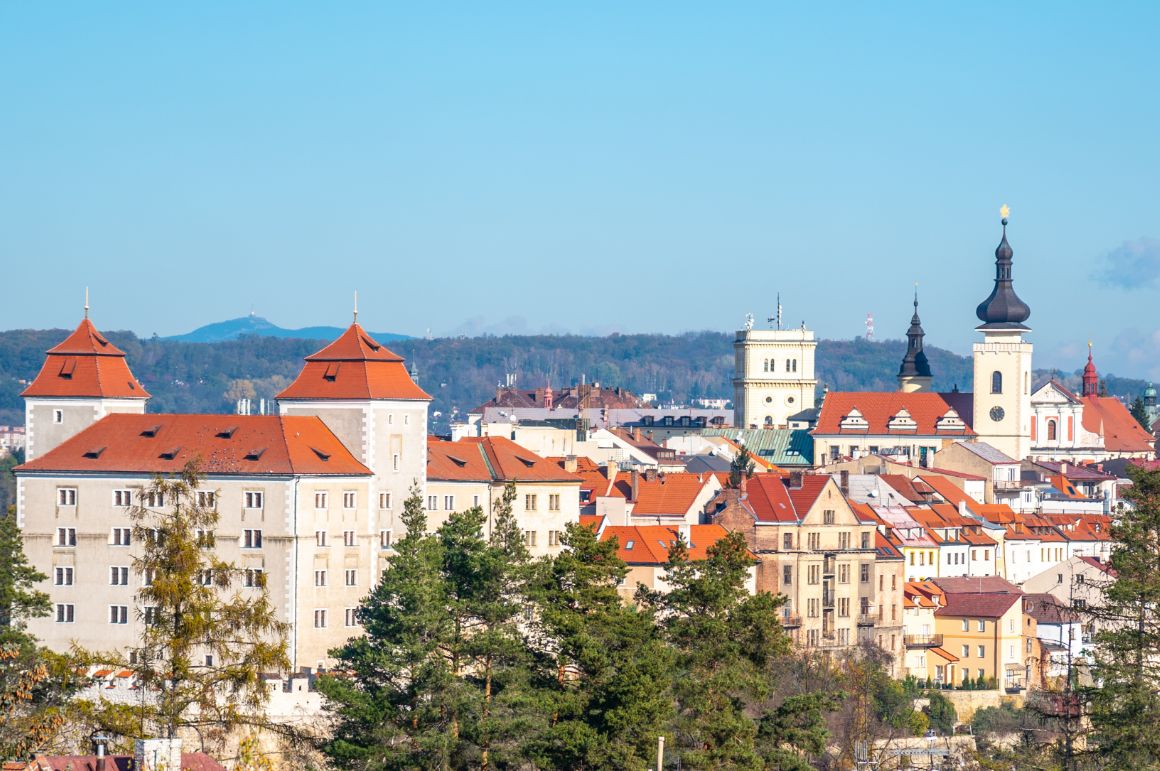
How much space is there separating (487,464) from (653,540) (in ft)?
26.2

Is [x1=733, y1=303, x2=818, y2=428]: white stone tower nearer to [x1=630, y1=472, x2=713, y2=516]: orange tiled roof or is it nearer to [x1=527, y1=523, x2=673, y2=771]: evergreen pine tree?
[x1=630, y1=472, x2=713, y2=516]: orange tiled roof

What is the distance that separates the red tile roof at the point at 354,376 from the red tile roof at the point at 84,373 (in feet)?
18.9

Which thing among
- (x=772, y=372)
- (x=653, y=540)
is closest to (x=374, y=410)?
(x=653, y=540)

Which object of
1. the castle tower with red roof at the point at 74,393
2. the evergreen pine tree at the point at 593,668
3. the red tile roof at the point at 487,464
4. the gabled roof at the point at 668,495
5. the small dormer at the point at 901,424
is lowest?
the evergreen pine tree at the point at 593,668

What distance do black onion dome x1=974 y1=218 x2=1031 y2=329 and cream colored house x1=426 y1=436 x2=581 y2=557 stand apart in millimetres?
73944

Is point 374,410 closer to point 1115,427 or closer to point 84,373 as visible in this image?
point 84,373

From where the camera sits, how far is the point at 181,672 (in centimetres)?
4269

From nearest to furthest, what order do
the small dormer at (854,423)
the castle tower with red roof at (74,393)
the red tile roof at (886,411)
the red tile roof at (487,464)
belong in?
the castle tower with red roof at (74,393)
the red tile roof at (487,464)
the red tile roof at (886,411)
the small dormer at (854,423)

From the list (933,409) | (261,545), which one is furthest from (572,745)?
(933,409)

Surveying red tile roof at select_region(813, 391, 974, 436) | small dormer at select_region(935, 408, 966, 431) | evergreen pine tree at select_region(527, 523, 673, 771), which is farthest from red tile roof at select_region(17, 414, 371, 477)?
small dormer at select_region(935, 408, 966, 431)

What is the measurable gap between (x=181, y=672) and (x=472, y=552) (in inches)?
1052

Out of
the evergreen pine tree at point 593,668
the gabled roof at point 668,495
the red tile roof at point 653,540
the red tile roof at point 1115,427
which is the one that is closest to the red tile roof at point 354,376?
the red tile roof at point 653,540

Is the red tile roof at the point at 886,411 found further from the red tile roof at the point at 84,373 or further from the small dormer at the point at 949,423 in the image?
the red tile roof at the point at 84,373

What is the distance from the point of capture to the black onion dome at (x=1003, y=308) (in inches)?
6713
